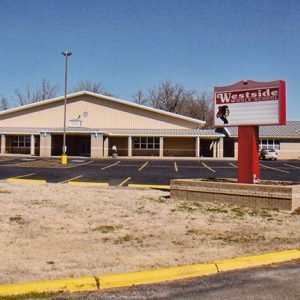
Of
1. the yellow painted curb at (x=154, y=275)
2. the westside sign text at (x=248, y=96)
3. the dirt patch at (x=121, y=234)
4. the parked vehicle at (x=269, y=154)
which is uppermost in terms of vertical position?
the westside sign text at (x=248, y=96)

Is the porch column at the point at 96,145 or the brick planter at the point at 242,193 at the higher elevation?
the porch column at the point at 96,145

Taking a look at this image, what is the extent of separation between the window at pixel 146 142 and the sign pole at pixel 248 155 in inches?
1317

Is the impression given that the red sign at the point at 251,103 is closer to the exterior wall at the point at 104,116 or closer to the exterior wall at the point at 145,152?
the exterior wall at the point at 145,152

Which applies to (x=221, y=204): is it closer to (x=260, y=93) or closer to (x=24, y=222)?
(x=260, y=93)

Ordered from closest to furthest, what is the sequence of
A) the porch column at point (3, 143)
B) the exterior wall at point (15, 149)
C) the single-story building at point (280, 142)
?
the porch column at point (3, 143)
the single-story building at point (280, 142)
the exterior wall at point (15, 149)

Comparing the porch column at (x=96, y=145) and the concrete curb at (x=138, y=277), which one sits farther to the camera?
the porch column at (x=96, y=145)

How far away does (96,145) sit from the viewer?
41.3m

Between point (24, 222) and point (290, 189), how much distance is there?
6.94 meters

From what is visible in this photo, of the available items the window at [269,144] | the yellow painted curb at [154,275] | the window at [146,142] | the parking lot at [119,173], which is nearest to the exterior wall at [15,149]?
the window at [146,142]

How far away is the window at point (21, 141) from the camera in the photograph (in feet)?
151

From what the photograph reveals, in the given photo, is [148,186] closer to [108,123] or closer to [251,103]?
[251,103]

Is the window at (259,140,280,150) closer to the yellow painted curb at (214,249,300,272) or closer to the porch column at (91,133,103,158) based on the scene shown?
the porch column at (91,133,103,158)

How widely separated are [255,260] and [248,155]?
6695 millimetres

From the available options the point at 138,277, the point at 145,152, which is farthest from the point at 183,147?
the point at 138,277
